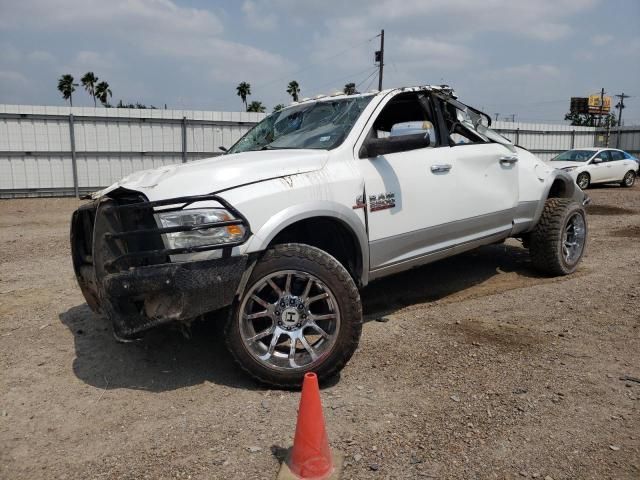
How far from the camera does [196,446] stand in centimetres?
276

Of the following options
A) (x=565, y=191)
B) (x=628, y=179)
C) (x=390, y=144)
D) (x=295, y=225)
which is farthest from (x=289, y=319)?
(x=628, y=179)

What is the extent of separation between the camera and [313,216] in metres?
3.46

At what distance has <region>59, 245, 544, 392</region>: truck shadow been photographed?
355 centimetres

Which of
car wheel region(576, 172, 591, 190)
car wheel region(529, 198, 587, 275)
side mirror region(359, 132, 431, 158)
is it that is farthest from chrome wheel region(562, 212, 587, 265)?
car wheel region(576, 172, 591, 190)

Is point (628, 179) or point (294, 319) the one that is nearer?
point (294, 319)

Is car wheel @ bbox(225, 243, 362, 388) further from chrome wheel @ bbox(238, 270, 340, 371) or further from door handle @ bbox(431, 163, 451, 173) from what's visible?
door handle @ bbox(431, 163, 451, 173)

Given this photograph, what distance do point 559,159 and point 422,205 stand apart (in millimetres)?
15999

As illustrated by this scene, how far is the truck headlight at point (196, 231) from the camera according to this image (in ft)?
10.0

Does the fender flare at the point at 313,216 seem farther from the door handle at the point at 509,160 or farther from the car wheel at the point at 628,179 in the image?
the car wheel at the point at 628,179

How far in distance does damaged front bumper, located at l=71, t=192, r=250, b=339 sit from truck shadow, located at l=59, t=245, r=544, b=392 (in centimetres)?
34

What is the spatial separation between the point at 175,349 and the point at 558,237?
4057mm

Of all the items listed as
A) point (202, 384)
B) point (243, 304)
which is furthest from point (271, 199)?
point (202, 384)

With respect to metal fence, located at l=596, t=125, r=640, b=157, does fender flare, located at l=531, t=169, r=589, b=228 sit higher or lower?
lower

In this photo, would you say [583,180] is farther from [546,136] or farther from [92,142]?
[92,142]
